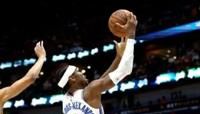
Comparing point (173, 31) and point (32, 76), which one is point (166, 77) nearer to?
point (173, 31)

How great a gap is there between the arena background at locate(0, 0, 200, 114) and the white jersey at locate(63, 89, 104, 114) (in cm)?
931

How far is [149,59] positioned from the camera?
53.5 ft

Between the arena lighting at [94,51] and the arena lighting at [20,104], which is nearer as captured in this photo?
the arena lighting at [94,51]

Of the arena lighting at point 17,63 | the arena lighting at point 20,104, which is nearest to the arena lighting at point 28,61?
the arena lighting at point 17,63

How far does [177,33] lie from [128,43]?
12.9m

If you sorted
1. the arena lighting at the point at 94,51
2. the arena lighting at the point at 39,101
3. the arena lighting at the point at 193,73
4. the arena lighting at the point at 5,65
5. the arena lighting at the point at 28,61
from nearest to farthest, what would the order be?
the arena lighting at the point at 193,73, the arena lighting at the point at 94,51, the arena lighting at the point at 39,101, the arena lighting at the point at 28,61, the arena lighting at the point at 5,65

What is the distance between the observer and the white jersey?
11.8 ft

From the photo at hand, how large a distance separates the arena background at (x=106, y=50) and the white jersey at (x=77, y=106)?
9.31m

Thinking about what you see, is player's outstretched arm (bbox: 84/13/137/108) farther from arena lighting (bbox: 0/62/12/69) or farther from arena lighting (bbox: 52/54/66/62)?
arena lighting (bbox: 0/62/12/69)

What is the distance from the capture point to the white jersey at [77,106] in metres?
3.61

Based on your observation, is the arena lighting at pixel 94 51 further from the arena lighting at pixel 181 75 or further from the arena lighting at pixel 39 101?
the arena lighting at pixel 181 75

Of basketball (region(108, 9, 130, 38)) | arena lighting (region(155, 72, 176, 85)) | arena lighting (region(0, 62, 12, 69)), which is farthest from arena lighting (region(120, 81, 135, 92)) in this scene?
basketball (region(108, 9, 130, 38))

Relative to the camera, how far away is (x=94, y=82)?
3.59 meters

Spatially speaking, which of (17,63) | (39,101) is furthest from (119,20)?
(17,63)
